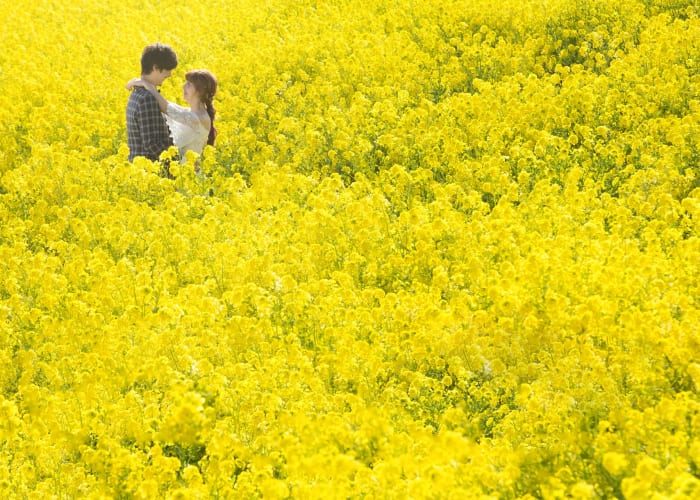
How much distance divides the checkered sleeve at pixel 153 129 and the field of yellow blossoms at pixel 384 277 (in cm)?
35

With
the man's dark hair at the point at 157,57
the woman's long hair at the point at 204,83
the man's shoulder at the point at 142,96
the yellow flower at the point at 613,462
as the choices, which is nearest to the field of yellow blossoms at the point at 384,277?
the yellow flower at the point at 613,462

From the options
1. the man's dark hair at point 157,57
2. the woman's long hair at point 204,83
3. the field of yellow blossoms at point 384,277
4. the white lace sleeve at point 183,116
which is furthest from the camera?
the white lace sleeve at point 183,116

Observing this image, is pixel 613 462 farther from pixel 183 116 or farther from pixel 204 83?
pixel 183 116

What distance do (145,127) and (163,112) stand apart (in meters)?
0.25

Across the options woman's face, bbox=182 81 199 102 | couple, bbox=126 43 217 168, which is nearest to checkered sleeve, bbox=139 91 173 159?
couple, bbox=126 43 217 168

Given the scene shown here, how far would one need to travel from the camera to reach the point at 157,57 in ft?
28.5

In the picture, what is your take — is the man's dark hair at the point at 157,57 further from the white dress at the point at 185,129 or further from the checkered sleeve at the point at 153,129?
the white dress at the point at 185,129

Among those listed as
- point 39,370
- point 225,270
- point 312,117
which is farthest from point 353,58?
point 39,370

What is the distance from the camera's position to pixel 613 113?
8.68m

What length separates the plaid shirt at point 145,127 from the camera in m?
8.79

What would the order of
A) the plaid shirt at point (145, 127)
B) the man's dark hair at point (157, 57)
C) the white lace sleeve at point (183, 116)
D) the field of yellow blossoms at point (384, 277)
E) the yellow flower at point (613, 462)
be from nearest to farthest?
the yellow flower at point (613, 462) → the field of yellow blossoms at point (384, 277) → the man's dark hair at point (157, 57) → the plaid shirt at point (145, 127) → the white lace sleeve at point (183, 116)

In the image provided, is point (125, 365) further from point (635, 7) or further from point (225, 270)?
point (635, 7)

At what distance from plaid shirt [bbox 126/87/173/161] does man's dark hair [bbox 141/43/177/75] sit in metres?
0.23

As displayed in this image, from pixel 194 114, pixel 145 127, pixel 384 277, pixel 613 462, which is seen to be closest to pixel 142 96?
pixel 145 127
